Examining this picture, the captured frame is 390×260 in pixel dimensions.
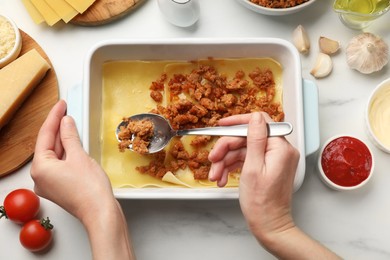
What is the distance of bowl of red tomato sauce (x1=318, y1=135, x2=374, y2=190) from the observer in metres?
1.62

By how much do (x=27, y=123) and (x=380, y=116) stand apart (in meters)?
1.11

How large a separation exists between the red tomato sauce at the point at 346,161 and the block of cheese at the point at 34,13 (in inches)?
39.2

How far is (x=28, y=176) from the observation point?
1700 mm

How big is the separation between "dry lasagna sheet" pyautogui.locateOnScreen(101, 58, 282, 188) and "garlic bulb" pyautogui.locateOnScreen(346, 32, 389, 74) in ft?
0.81

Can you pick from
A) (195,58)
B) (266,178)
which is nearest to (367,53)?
(195,58)

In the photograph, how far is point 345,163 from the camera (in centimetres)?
162

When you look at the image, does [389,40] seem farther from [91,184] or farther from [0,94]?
[0,94]

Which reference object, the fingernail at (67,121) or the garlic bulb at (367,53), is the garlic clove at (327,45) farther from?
the fingernail at (67,121)

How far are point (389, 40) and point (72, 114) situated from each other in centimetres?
104

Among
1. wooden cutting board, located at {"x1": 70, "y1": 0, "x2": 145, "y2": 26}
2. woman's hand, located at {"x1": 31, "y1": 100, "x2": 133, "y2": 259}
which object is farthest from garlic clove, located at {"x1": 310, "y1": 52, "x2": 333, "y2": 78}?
woman's hand, located at {"x1": 31, "y1": 100, "x2": 133, "y2": 259}

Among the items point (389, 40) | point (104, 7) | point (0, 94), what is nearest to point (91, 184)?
point (0, 94)

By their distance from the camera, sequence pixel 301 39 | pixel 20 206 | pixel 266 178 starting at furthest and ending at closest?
pixel 301 39 → pixel 20 206 → pixel 266 178

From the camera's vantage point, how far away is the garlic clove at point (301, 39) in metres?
1.71

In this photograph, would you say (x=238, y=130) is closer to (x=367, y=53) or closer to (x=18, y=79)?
(x=367, y=53)
